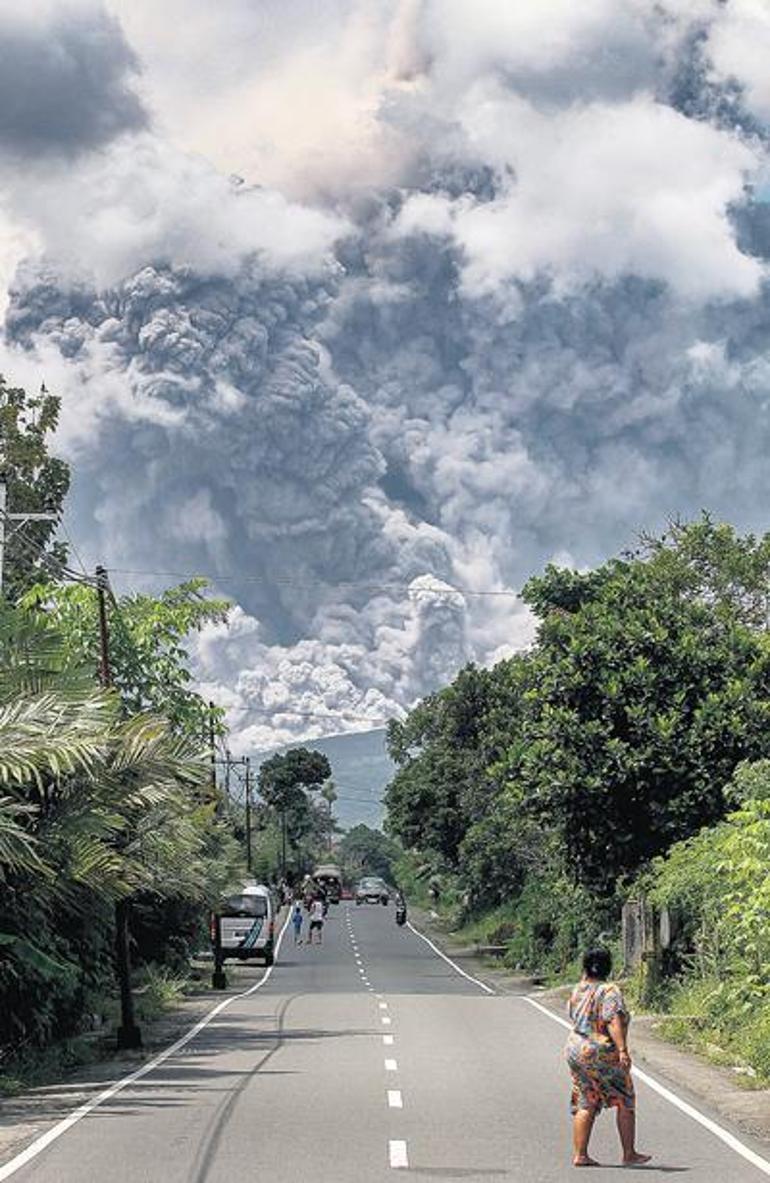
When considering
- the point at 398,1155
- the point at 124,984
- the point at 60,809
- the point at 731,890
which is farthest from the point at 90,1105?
the point at 731,890

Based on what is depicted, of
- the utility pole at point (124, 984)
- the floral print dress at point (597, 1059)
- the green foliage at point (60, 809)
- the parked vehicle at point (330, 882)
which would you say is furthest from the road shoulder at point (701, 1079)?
the parked vehicle at point (330, 882)

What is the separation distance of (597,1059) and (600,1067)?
0.07 m

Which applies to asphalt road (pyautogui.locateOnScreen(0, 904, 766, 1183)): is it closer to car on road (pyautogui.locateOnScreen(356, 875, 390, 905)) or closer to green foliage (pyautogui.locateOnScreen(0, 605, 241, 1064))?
green foliage (pyautogui.locateOnScreen(0, 605, 241, 1064))

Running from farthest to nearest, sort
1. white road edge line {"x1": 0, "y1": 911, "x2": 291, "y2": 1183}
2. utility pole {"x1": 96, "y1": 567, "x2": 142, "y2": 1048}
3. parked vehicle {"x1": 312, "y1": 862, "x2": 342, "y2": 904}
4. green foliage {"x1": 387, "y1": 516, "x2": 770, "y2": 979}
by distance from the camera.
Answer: parked vehicle {"x1": 312, "y1": 862, "x2": 342, "y2": 904}
green foliage {"x1": 387, "y1": 516, "x2": 770, "y2": 979}
utility pole {"x1": 96, "y1": 567, "x2": 142, "y2": 1048}
white road edge line {"x1": 0, "y1": 911, "x2": 291, "y2": 1183}

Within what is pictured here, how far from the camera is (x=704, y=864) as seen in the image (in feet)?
90.5

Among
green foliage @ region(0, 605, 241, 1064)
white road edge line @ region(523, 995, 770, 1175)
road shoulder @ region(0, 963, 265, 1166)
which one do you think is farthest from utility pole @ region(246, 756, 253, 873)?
white road edge line @ region(523, 995, 770, 1175)

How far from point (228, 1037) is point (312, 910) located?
48.5 meters

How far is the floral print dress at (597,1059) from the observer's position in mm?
12609

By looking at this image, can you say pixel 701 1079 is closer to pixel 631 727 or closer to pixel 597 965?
pixel 597 965

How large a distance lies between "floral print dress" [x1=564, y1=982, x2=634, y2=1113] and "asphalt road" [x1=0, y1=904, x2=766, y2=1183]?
1.73ft

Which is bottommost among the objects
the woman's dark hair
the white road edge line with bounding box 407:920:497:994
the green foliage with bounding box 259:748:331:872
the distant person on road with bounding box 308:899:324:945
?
the white road edge line with bounding box 407:920:497:994

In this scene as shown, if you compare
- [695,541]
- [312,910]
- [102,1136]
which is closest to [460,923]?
[312,910]

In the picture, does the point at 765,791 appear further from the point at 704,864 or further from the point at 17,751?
the point at 17,751

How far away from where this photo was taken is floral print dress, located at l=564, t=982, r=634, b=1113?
12.6 meters
